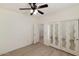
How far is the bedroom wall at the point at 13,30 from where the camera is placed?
3.85 meters

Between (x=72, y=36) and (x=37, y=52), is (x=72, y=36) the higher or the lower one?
the higher one

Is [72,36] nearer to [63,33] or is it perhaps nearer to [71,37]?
[71,37]

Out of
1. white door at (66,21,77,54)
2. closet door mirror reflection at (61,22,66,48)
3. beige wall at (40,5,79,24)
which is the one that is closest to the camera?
beige wall at (40,5,79,24)

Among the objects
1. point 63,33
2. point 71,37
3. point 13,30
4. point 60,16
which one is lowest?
→ point 71,37

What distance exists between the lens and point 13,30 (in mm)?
4422

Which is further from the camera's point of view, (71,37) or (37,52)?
(37,52)

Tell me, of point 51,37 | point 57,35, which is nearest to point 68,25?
point 57,35

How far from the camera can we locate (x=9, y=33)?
13.7 ft

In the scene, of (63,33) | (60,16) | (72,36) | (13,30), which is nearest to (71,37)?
(72,36)

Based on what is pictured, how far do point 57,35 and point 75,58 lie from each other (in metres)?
4.28

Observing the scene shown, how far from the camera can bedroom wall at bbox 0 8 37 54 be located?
3.85 m

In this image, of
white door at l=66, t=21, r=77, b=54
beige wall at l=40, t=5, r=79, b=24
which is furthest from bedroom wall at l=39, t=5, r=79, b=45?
white door at l=66, t=21, r=77, b=54

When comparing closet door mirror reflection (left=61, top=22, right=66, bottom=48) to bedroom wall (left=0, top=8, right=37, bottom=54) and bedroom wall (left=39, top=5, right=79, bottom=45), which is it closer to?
bedroom wall (left=39, top=5, right=79, bottom=45)

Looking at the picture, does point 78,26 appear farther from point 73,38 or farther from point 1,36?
point 1,36
